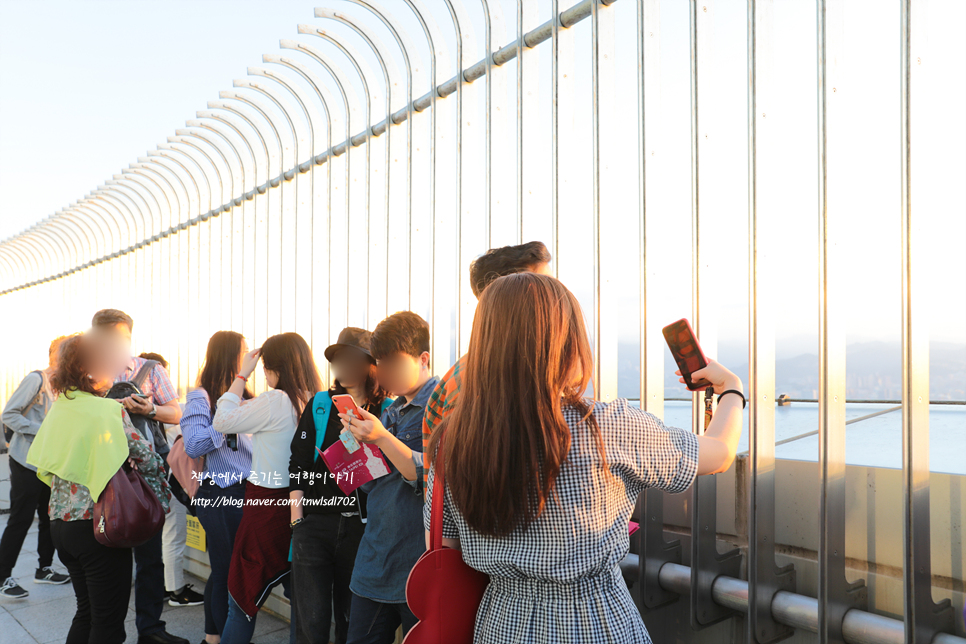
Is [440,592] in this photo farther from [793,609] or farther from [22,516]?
[22,516]

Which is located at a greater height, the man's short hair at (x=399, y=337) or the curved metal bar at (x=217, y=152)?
the curved metal bar at (x=217, y=152)

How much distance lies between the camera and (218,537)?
12.3 ft

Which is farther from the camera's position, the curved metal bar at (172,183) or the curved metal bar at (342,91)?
the curved metal bar at (172,183)

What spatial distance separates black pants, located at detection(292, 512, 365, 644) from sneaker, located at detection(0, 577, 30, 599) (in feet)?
10.9

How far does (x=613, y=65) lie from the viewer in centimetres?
265

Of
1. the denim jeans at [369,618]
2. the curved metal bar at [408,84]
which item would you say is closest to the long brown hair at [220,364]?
the curved metal bar at [408,84]

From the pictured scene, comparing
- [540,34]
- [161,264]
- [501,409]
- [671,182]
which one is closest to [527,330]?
[501,409]

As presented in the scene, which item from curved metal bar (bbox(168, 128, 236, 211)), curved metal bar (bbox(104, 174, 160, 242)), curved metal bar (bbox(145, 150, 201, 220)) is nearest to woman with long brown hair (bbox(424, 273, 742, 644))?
curved metal bar (bbox(168, 128, 236, 211))

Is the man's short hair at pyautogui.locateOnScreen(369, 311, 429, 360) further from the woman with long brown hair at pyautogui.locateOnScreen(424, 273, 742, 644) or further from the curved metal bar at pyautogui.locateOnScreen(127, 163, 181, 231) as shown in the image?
the curved metal bar at pyautogui.locateOnScreen(127, 163, 181, 231)

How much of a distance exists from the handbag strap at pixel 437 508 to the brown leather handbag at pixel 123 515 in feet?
7.05

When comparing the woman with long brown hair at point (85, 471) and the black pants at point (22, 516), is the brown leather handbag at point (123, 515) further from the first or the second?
the black pants at point (22, 516)

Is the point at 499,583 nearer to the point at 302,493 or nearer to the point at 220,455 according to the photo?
the point at 302,493

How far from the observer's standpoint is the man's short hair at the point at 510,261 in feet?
6.93

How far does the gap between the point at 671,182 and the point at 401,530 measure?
4.99 feet
